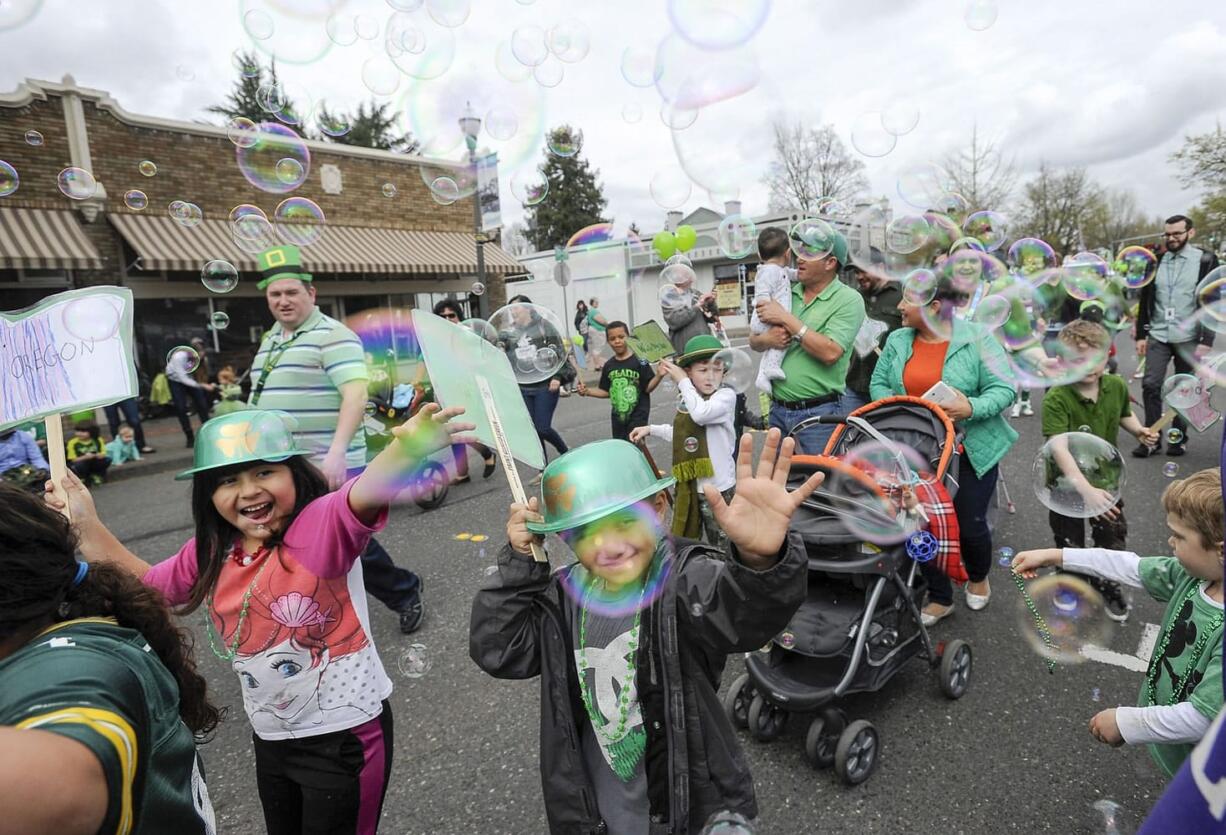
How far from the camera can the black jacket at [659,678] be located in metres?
1.52

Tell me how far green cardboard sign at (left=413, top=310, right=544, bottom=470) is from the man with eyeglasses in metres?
6.62

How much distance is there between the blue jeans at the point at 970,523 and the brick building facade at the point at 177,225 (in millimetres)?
12049

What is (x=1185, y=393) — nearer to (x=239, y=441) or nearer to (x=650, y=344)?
(x=650, y=344)

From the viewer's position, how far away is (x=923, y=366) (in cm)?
349

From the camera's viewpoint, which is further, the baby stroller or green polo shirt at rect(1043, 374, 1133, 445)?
green polo shirt at rect(1043, 374, 1133, 445)

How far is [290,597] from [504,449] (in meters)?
0.67

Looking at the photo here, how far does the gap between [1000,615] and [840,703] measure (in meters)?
1.37

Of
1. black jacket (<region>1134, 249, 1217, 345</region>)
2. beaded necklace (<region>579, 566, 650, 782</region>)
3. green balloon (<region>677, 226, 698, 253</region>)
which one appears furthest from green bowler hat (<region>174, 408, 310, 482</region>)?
green balloon (<region>677, 226, 698, 253</region>)

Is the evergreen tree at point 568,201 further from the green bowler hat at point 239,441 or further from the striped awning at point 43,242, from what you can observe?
the green bowler hat at point 239,441

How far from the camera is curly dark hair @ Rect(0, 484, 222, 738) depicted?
1.01 metres

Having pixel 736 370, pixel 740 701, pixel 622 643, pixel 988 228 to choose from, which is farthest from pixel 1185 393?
pixel 622 643

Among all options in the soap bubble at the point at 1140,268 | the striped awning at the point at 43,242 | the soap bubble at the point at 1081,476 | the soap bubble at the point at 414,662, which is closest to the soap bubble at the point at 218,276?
the soap bubble at the point at 414,662

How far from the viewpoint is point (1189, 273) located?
602 centimetres

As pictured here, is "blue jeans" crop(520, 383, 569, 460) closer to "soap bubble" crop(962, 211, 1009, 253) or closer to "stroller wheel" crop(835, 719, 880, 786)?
"soap bubble" crop(962, 211, 1009, 253)
